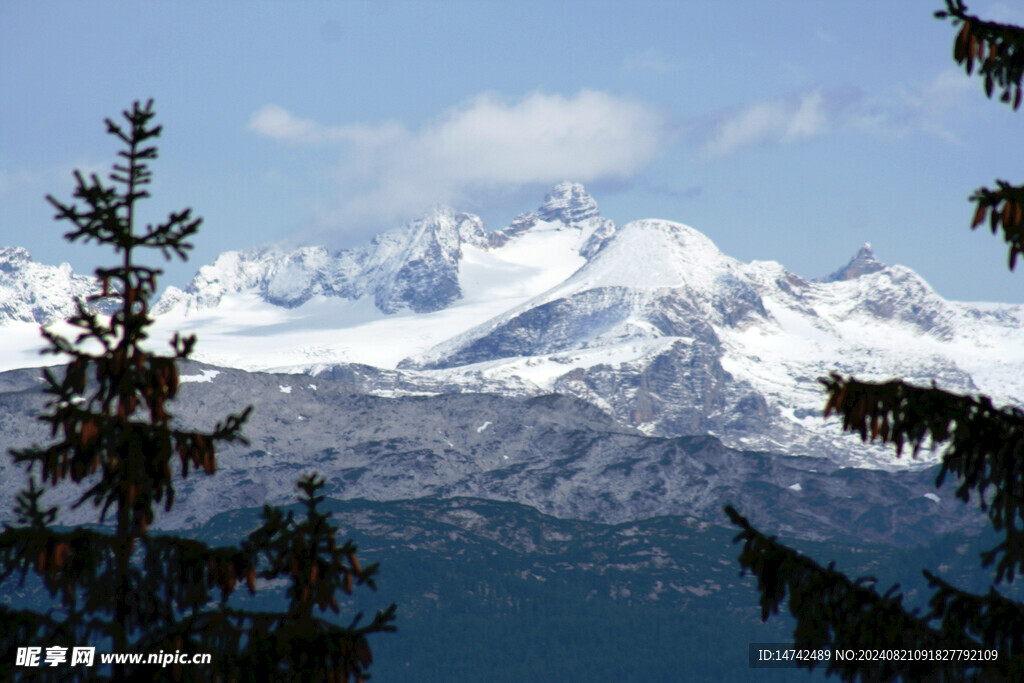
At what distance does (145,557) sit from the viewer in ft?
67.2

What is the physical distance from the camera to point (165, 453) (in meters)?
20.2

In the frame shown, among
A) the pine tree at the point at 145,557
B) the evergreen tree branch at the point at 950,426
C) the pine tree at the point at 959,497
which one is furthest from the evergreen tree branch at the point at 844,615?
the pine tree at the point at 145,557

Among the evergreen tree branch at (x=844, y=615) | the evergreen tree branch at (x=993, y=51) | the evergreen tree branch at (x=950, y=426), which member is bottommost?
the evergreen tree branch at (x=844, y=615)

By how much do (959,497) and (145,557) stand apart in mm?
11969

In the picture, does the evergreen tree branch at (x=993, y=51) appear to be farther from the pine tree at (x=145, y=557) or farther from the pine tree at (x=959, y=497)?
the pine tree at (x=145, y=557)

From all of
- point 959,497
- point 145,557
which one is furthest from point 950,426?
point 145,557

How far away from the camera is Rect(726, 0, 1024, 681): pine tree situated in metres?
19.9

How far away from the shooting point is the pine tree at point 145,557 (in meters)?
19.9

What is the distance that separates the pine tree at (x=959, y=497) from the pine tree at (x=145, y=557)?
6.13m

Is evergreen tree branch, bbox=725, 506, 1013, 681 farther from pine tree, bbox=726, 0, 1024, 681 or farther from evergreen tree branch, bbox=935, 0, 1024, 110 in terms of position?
evergreen tree branch, bbox=935, 0, 1024, 110

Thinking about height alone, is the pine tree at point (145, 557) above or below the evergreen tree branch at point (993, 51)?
below

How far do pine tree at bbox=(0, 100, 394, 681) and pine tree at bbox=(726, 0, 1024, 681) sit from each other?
20.1ft

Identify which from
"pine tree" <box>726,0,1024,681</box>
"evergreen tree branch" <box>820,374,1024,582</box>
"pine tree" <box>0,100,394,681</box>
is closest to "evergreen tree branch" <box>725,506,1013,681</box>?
"pine tree" <box>726,0,1024,681</box>

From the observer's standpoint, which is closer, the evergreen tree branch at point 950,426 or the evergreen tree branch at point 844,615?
the evergreen tree branch at point 950,426
